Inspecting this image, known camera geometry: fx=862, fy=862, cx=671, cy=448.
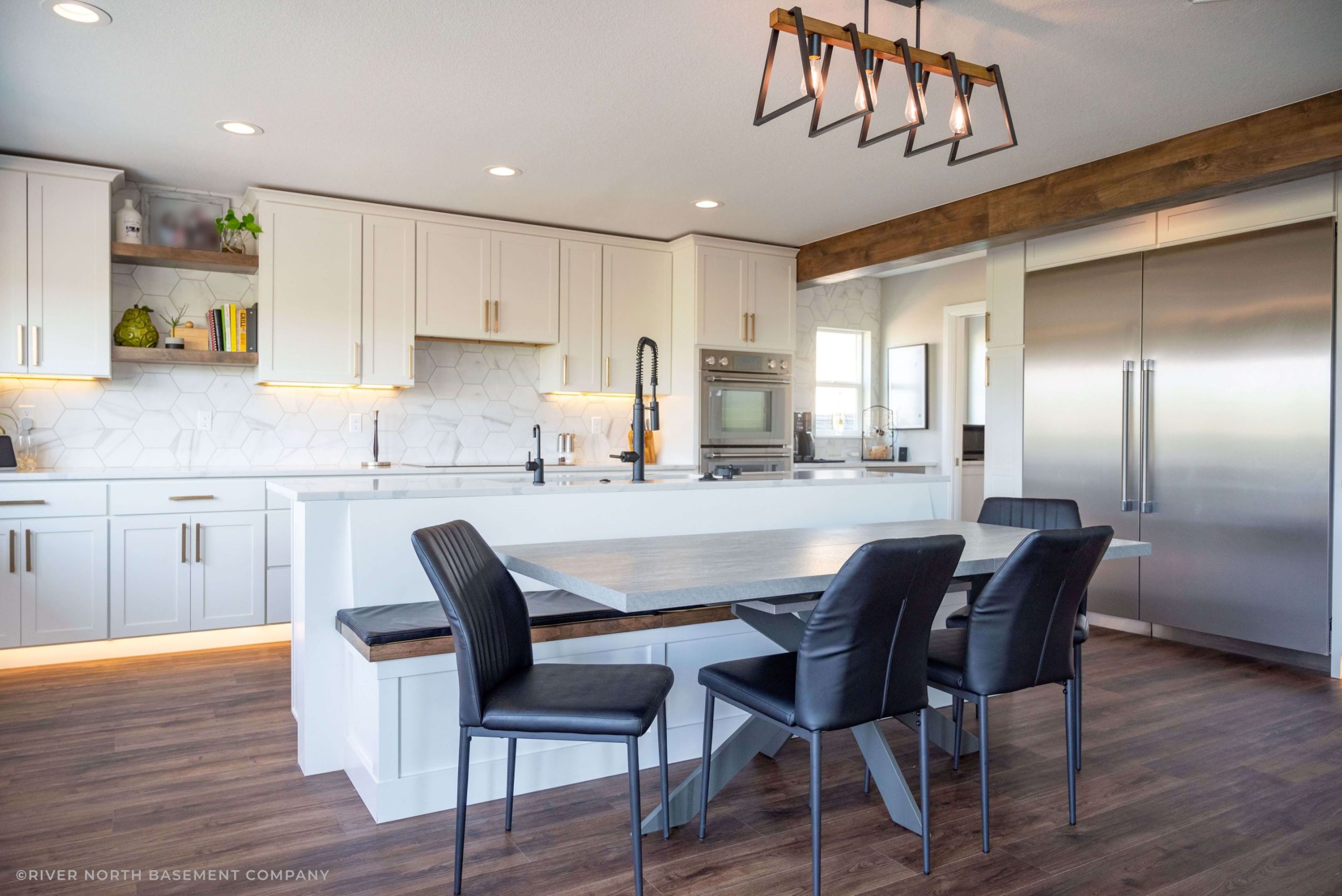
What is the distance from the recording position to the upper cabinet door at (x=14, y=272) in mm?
3982

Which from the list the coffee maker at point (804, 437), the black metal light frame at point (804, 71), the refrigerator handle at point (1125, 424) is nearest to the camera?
the black metal light frame at point (804, 71)

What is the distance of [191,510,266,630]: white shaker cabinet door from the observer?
162 inches

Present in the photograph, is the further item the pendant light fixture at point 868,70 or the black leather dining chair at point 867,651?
the pendant light fixture at point 868,70

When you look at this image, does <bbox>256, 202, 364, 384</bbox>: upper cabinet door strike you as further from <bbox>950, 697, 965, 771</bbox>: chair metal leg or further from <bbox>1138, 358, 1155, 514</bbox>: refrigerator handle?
<bbox>1138, 358, 1155, 514</bbox>: refrigerator handle

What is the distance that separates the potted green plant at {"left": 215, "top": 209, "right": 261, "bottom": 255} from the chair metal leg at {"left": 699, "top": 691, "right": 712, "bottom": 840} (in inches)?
144

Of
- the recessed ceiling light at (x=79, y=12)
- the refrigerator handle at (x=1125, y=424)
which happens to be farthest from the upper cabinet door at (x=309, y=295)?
the refrigerator handle at (x=1125, y=424)

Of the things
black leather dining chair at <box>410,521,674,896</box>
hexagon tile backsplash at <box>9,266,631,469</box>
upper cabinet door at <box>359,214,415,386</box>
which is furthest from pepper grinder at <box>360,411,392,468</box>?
black leather dining chair at <box>410,521,674,896</box>

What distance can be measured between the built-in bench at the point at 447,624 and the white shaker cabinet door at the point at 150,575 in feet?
6.64

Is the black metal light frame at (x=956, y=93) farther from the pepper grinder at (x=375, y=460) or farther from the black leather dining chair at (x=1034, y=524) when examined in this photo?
the pepper grinder at (x=375, y=460)

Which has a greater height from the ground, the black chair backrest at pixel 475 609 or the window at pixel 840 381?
the window at pixel 840 381

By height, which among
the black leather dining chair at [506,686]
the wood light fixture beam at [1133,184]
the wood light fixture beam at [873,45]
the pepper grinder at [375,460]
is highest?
the wood light fixture beam at [1133,184]

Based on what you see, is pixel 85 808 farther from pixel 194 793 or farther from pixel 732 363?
pixel 732 363

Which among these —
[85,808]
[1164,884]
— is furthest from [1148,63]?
[85,808]

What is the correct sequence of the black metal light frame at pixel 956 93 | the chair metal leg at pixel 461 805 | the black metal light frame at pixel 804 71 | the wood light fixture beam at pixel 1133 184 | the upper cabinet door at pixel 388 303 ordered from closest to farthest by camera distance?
the chair metal leg at pixel 461 805
the black metal light frame at pixel 804 71
the black metal light frame at pixel 956 93
the wood light fixture beam at pixel 1133 184
the upper cabinet door at pixel 388 303
